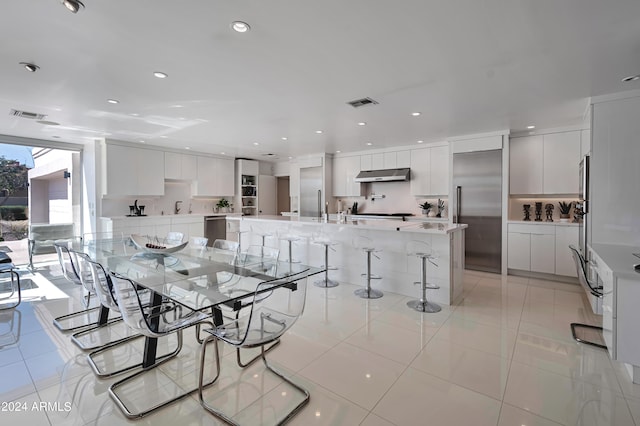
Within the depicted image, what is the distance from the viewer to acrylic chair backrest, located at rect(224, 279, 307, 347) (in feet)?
6.00

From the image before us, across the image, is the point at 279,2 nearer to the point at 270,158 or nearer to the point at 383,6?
the point at 383,6

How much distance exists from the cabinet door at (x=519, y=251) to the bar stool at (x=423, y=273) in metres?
2.06

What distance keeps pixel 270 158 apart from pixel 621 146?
698 centimetres

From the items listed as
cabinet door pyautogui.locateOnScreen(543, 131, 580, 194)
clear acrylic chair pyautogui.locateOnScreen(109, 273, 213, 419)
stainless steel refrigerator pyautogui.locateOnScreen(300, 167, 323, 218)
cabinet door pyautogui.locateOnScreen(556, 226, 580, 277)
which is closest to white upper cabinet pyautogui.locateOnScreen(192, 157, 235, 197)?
stainless steel refrigerator pyautogui.locateOnScreen(300, 167, 323, 218)

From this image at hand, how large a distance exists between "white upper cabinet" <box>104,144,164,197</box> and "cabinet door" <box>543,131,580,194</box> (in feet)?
24.7

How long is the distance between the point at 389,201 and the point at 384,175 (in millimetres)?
750

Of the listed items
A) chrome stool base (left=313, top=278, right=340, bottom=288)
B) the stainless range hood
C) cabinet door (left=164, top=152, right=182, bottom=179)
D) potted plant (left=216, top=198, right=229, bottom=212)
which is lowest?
chrome stool base (left=313, top=278, right=340, bottom=288)

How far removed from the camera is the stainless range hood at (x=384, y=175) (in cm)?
637

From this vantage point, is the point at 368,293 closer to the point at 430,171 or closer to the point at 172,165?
the point at 430,171

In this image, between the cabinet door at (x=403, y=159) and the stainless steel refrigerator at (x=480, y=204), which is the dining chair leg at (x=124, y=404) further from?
the cabinet door at (x=403, y=159)

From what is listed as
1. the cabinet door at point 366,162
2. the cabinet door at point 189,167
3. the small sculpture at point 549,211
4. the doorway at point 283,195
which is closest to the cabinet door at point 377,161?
the cabinet door at point 366,162

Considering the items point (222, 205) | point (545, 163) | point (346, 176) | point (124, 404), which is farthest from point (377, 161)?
point (124, 404)

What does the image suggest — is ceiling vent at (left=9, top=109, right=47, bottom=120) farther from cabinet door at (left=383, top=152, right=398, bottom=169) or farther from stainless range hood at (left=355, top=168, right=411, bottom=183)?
cabinet door at (left=383, top=152, right=398, bottom=169)

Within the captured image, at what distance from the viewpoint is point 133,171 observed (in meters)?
6.23
